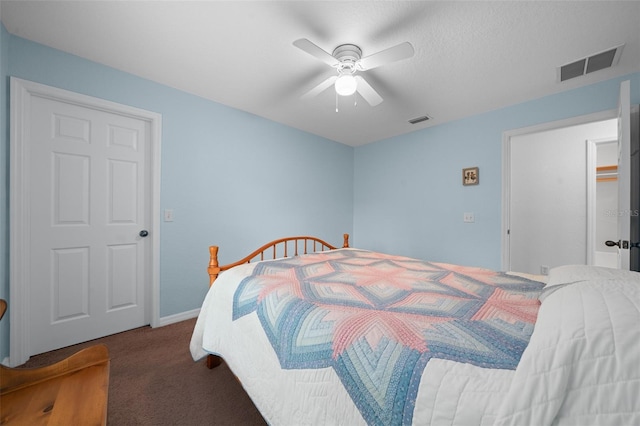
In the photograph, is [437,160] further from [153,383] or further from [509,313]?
[153,383]

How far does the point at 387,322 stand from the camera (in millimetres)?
928

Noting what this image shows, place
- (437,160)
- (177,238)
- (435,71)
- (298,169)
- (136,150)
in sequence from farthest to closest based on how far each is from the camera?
1. (298,169)
2. (437,160)
3. (177,238)
4. (136,150)
5. (435,71)

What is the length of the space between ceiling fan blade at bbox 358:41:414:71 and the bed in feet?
4.50

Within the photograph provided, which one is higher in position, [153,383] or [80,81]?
[80,81]

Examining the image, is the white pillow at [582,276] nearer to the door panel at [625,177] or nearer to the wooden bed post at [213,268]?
the door panel at [625,177]

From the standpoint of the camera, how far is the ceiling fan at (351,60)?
1.50m

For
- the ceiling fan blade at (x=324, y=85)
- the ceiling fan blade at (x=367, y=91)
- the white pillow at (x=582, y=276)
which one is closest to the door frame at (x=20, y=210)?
the ceiling fan blade at (x=324, y=85)

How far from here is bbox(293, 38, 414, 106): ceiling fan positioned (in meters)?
1.50

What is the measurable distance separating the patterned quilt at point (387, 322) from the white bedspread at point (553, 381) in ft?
0.14

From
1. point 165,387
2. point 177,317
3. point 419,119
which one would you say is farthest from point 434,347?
point 419,119

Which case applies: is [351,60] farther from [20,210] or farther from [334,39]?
[20,210]

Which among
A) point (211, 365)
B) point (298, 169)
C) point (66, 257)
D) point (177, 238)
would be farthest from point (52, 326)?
point (298, 169)

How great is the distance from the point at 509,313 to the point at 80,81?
3.22m

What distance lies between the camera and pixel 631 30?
5.30 feet
